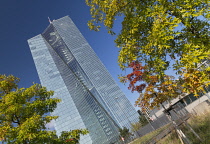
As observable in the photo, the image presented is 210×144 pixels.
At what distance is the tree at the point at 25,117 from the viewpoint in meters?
7.16

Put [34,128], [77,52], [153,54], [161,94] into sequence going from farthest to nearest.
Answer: [77,52]
[161,94]
[34,128]
[153,54]

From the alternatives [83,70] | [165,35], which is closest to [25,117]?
[165,35]

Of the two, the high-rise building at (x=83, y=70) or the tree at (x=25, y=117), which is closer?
the tree at (x=25, y=117)

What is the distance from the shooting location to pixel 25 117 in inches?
344

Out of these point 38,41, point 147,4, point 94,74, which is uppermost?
point 38,41

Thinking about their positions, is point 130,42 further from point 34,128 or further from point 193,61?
point 34,128

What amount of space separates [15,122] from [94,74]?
487ft

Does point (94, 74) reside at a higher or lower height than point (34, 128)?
higher

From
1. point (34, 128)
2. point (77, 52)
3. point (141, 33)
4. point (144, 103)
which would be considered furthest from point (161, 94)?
point (77, 52)

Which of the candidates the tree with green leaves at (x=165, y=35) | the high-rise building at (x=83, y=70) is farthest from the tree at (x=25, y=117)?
the high-rise building at (x=83, y=70)

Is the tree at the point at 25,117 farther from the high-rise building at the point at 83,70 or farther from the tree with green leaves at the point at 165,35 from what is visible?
the high-rise building at the point at 83,70

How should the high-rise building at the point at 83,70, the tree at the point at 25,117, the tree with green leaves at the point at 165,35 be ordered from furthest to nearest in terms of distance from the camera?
the high-rise building at the point at 83,70
the tree at the point at 25,117
the tree with green leaves at the point at 165,35

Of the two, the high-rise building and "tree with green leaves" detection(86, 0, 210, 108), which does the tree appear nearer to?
"tree with green leaves" detection(86, 0, 210, 108)

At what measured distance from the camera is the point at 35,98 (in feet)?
31.6
